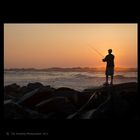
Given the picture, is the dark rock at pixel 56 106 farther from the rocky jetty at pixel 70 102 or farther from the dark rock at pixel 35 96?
the dark rock at pixel 35 96

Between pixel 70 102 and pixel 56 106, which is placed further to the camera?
pixel 70 102

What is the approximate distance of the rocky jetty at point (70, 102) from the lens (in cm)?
602

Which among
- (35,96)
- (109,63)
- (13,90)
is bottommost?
(35,96)

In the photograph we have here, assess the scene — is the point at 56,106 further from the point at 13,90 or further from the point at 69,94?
the point at 13,90

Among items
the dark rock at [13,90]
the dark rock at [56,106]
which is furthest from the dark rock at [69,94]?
the dark rock at [13,90]

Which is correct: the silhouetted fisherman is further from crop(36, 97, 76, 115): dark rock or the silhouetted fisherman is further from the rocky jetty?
crop(36, 97, 76, 115): dark rock

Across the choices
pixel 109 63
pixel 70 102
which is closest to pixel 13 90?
pixel 70 102

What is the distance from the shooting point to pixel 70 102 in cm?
644

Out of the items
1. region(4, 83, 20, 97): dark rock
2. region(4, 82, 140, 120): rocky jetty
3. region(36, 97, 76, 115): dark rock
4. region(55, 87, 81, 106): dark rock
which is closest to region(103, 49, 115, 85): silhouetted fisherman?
region(4, 82, 140, 120): rocky jetty

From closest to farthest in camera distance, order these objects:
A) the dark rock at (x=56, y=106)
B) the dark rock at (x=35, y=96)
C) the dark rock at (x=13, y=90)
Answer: the dark rock at (x=56, y=106)
the dark rock at (x=35, y=96)
the dark rock at (x=13, y=90)

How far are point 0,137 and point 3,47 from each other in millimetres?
1410

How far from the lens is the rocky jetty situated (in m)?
6.02
